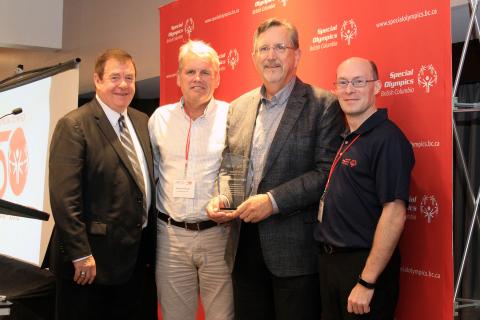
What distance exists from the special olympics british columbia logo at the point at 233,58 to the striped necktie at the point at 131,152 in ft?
3.52

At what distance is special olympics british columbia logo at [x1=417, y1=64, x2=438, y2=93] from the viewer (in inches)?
91.0

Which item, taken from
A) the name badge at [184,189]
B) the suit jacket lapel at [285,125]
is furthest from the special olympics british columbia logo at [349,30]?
the name badge at [184,189]

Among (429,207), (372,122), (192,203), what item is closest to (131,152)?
(192,203)

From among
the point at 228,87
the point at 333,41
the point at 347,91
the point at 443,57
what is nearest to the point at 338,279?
the point at 347,91

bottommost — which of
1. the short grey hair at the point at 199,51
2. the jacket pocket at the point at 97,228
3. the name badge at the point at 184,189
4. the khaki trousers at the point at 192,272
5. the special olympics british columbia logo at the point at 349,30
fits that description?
the khaki trousers at the point at 192,272

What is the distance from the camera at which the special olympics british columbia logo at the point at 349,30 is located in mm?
2713

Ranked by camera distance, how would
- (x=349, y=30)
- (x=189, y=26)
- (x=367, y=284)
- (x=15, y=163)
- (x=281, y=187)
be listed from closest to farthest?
(x=367, y=284), (x=281, y=187), (x=349, y=30), (x=189, y=26), (x=15, y=163)

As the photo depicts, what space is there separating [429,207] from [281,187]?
2.10 feet

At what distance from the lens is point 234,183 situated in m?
2.47

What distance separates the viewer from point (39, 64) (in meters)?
8.12

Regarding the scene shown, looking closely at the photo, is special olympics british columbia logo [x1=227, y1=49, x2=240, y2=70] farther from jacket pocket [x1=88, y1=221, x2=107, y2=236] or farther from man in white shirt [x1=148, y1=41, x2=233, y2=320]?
jacket pocket [x1=88, y1=221, x2=107, y2=236]

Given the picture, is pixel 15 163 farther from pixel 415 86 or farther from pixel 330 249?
pixel 415 86

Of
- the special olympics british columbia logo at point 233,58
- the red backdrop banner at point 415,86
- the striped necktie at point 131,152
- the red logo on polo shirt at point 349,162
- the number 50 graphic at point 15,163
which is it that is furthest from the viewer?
the number 50 graphic at point 15,163

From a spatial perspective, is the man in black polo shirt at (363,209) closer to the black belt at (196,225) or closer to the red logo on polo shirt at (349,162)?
the red logo on polo shirt at (349,162)
